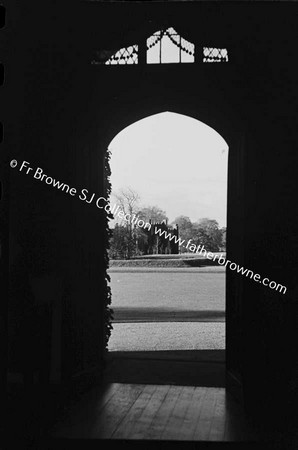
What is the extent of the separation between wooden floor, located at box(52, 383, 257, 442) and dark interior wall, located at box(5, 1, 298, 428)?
12.9 inches

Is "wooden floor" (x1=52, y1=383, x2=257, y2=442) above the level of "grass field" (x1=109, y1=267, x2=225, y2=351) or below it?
below

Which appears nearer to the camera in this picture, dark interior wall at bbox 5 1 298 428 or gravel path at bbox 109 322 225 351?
dark interior wall at bbox 5 1 298 428

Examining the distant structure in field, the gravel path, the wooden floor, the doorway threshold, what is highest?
the distant structure in field

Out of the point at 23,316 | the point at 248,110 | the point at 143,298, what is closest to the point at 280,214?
the point at 248,110

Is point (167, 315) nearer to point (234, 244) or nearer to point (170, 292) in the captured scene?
point (170, 292)

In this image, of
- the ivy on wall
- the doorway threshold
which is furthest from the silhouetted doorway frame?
the ivy on wall

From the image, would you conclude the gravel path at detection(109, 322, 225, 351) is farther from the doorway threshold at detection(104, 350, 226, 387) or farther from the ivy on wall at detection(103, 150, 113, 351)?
the ivy on wall at detection(103, 150, 113, 351)

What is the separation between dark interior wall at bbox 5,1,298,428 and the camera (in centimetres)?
544

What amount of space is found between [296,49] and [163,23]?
129cm

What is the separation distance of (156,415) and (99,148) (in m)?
2.69

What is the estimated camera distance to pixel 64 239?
19.5 ft

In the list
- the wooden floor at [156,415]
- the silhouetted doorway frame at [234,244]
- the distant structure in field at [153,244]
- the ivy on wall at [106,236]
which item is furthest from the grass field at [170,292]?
the wooden floor at [156,415]

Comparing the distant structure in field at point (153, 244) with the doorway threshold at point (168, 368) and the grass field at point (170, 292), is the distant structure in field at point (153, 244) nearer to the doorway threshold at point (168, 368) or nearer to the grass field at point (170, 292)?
the grass field at point (170, 292)

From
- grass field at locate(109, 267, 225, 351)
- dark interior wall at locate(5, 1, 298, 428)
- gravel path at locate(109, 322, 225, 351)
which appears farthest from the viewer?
grass field at locate(109, 267, 225, 351)
